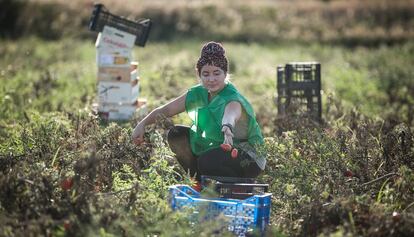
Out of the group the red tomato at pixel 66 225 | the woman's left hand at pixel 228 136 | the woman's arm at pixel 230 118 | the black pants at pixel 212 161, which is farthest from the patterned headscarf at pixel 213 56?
the red tomato at pixel 66 225

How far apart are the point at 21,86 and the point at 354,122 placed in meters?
5.70

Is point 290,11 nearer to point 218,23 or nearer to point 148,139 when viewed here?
point 218,23

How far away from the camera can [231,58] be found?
18219mm

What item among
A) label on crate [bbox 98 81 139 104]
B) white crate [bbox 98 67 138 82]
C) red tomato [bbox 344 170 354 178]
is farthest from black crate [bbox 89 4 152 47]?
red tomato [bbox 344 170 354 178]

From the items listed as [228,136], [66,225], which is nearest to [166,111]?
[228,136]

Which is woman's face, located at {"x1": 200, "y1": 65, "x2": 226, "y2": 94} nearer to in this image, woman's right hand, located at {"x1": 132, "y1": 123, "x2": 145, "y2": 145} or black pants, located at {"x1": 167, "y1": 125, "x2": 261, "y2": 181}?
black pants, located at {"x1": 167, "y1": 125, "x2": 261, "y2": 181}

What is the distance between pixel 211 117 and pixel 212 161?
1.51 feet

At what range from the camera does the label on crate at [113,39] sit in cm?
966

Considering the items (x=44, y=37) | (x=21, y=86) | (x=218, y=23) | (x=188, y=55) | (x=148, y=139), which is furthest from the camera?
(x=218, y=23)

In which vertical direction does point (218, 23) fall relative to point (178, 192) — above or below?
above

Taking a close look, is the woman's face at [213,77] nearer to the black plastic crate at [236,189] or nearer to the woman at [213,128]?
the woman at [213,128]

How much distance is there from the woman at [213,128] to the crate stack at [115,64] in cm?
287

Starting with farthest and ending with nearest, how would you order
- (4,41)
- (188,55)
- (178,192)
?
1. (4,41)
2. (188,55)
3. (178,192)

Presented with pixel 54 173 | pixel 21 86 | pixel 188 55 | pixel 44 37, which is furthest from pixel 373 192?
pixel 44 37
